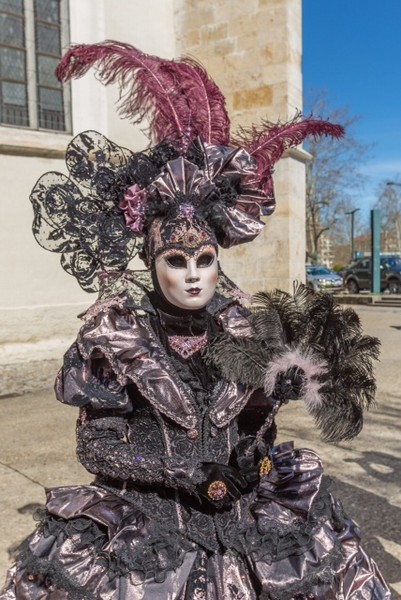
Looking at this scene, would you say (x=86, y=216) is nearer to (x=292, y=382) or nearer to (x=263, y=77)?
(x=292, y=382)

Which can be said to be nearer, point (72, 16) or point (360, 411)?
point (360, 411)

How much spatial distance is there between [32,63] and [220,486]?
651 cm

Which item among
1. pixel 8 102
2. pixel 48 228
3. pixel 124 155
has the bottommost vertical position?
pixel 48 228

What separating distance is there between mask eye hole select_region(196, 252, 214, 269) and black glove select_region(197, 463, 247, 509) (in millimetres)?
639

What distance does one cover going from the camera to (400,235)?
53781 mm

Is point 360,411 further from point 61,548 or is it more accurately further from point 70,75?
point 70,75

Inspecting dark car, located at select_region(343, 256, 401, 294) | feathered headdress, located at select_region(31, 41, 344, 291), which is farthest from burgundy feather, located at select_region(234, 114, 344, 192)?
dark car, located at select_region(343, 256, 401, 294)

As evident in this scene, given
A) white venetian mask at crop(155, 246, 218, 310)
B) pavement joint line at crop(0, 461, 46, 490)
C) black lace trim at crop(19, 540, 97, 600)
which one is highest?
white venetian mask at crop(155, 246, 218, 310)

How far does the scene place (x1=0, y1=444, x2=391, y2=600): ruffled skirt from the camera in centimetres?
174

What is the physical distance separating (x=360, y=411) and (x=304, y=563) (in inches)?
19.1

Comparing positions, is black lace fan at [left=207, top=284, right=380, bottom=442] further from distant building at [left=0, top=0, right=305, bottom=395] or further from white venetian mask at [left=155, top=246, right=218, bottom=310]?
distant building at [left=0, top=0, right=305, bottom=395]

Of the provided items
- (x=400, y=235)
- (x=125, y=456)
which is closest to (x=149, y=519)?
(x=125, y=456)

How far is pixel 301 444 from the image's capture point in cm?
491

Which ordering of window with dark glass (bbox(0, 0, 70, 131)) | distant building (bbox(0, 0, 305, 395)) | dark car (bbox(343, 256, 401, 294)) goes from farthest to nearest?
1. dark car (bbox(343, 256, 401, 294))
2. window with dark glass (bbox(0, 0, 70, 131))
3. distant building (bbox(0, 0, 305, 395))
